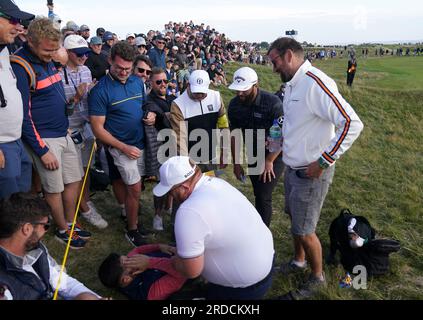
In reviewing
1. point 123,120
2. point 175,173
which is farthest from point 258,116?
point 175,173

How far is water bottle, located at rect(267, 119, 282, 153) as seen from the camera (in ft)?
13.2

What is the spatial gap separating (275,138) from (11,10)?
296 centimetres

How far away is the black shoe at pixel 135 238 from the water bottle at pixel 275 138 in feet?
6.76

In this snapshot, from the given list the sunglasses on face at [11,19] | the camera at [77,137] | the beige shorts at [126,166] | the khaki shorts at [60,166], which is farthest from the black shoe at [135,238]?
the sunglasses on face at [11,19]

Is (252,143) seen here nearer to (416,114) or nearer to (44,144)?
(44,144)

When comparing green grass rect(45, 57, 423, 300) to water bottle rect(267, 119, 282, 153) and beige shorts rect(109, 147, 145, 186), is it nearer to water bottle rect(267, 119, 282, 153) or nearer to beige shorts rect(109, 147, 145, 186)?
beige shorts rect(109, 147, 145, 186)

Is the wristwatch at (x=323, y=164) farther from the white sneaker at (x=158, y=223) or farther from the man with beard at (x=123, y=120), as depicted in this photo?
the white sneaker at (x=158, y=223)

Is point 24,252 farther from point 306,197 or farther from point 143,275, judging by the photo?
point 306,197

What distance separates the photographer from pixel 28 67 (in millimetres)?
3406

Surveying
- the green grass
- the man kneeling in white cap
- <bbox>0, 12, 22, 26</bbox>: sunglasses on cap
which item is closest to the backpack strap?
<bbox>0, 12, 22, 26</bbox>: sunglasses on cap

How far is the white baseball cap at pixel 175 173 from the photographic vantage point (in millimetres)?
2609
